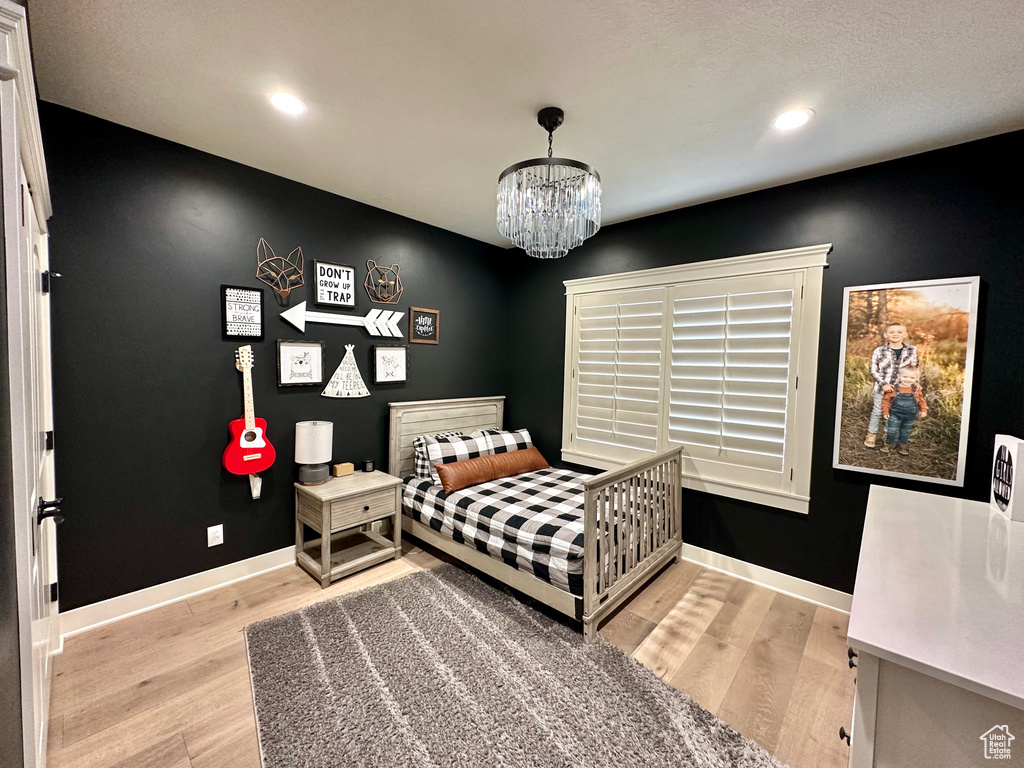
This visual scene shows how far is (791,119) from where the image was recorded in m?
1.88

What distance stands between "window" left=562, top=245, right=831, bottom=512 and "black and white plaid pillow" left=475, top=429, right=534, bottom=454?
432mm

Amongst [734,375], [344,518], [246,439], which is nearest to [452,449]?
[344,518]

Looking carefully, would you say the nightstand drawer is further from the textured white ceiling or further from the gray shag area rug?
the textured white ceiling

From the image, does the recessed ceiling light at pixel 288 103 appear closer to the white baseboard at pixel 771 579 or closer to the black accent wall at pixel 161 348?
the black accent wall at pixel 161 348

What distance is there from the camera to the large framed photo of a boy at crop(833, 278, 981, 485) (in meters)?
2.06

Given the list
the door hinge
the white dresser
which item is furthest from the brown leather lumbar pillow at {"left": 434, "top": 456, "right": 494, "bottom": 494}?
the white dresser

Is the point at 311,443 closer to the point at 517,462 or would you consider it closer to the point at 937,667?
the point at 517,462

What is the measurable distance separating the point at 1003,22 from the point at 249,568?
415cm

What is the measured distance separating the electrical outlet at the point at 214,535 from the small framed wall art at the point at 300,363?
92 centimetres

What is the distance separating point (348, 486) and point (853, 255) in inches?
131

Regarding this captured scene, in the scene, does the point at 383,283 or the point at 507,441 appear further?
the point at 507,441

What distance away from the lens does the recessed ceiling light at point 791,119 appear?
1.83 meters

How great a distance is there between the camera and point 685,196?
110 inches

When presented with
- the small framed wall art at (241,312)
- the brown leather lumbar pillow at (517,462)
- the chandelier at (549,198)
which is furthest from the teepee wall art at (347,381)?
the chandelier at (549,198)
